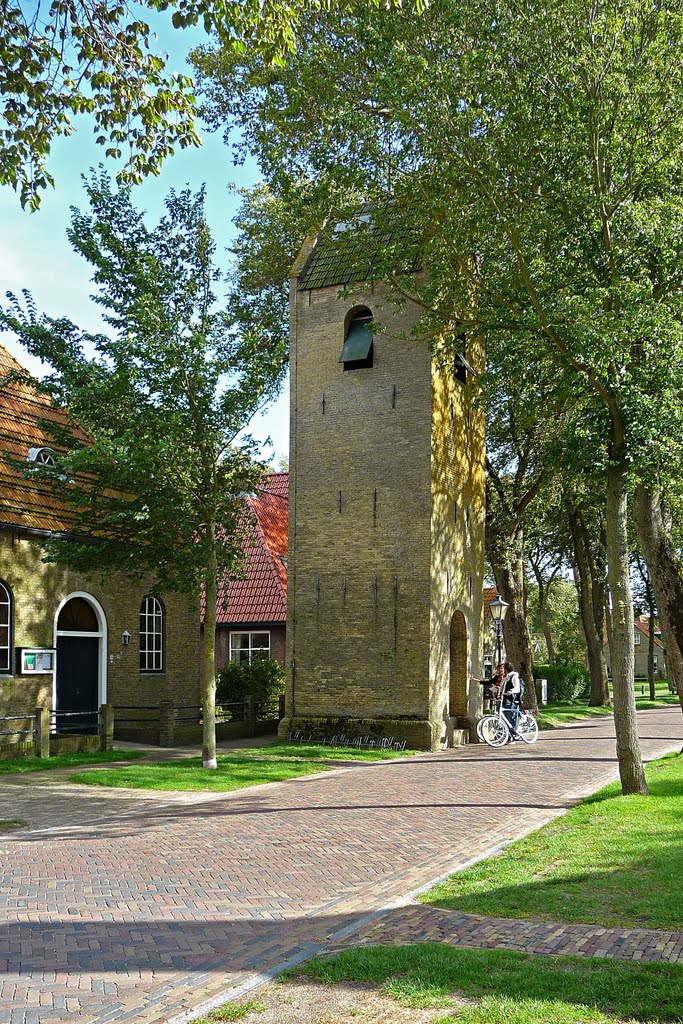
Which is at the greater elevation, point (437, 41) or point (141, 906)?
point (437, 41)

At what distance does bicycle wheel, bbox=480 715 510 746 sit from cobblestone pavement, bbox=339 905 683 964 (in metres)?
15.6

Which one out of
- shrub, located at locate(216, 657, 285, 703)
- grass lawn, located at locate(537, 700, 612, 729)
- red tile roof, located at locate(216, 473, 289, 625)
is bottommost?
grass lawn, located at locate(537, 700, 612, 729)

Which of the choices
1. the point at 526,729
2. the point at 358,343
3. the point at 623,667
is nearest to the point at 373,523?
the point at 358,343

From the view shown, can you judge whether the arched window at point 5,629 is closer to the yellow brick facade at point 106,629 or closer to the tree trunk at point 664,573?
the yellow brick facade at point 106,629

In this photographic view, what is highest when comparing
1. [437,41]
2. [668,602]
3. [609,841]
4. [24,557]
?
[437,41]

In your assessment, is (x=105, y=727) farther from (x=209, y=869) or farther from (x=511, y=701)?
(x=209, y=869)

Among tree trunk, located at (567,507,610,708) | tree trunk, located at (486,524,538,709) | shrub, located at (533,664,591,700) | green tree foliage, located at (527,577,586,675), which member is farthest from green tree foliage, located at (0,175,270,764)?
green tree foliage, located at (527,577,586,675)

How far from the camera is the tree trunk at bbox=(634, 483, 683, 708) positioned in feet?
58.6

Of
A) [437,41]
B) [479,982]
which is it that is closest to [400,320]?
[437,41]

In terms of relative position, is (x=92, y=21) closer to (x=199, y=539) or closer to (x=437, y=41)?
(x=437, y=41)

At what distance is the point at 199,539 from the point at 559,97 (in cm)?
997

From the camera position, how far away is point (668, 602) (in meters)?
17.9

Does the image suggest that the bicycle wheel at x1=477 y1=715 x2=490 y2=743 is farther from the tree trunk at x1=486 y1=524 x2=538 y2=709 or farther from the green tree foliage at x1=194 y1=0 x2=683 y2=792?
→ the green tree foliage at x1=194 y1=0 x2=683 y2=792

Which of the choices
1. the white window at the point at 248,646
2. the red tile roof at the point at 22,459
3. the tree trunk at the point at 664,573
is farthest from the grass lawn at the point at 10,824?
the white window at the point at 248,646
